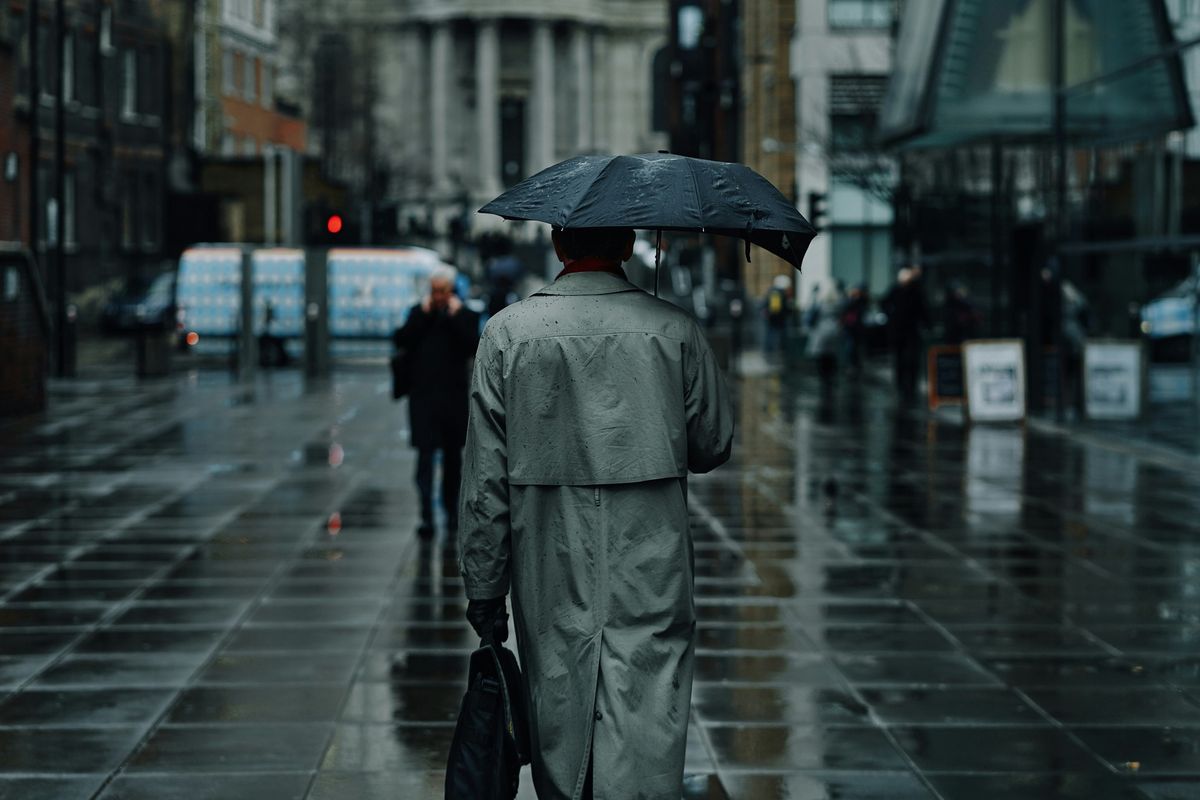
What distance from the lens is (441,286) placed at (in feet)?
40.9

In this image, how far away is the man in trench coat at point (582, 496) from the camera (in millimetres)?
4609

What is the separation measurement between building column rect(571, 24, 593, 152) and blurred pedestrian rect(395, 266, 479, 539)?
11905cm

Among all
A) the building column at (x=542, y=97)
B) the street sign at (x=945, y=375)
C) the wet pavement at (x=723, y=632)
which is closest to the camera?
the wet pavement at (x=723, y=632)

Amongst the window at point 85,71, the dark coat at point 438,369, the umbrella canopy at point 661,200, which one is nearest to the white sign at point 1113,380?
the dark coat at point 438,369

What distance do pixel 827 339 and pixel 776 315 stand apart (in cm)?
1022

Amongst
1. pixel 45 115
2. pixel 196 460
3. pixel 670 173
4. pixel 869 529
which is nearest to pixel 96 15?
pixel 45 115

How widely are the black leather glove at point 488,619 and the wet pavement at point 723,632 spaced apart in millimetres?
1780

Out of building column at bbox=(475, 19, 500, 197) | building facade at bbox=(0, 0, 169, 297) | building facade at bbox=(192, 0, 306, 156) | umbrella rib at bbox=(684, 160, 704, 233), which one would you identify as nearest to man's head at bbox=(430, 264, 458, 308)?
umbrella rib at bbox=(684, 160, 704, 233)

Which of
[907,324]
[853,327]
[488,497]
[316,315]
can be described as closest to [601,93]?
[316,315]

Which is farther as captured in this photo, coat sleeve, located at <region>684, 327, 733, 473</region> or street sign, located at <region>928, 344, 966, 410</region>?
street sign, located at <region>928, 344, 966, 410</region>

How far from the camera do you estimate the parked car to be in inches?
1880

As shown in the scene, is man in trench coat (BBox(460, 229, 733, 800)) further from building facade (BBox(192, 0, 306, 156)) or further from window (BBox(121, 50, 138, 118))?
building facade (BBox(192, 0, 306, 156))

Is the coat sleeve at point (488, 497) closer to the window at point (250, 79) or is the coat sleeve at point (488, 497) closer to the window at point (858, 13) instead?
the window at point (858, 13)

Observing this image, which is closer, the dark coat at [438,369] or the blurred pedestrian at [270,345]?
the dark coat at [438,369]
